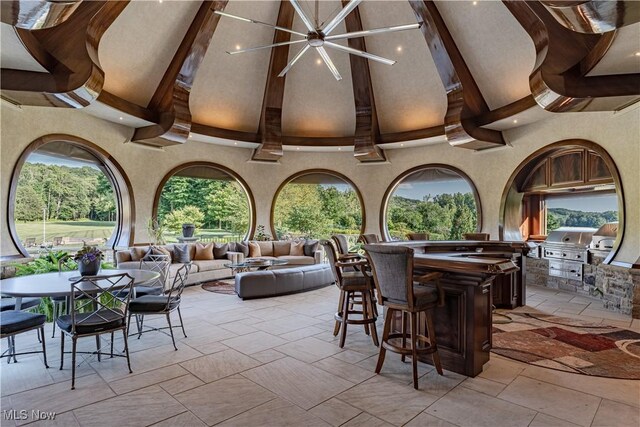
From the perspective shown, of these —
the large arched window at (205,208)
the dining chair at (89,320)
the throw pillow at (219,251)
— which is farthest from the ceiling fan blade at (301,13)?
the large arched window at (205,208)

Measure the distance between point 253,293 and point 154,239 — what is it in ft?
12.0

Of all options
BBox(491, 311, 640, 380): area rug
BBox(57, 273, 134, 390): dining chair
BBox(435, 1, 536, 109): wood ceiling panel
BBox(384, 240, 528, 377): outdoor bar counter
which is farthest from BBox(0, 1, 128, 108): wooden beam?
BBox(491, 311, 640, 380): area rug

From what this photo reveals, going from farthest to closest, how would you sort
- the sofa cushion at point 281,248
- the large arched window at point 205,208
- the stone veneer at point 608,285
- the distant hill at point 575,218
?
the large arched window at point 205,208
the sofa cushion at point 281,248
the distant hill at point 575,218
the stone veneer at point 608,285

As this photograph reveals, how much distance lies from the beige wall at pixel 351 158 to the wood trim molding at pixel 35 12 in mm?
3684

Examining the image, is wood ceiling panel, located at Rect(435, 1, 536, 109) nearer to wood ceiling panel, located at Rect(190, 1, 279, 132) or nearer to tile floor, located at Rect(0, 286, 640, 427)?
wood ceiling panel, located at Rect(190, 1, 279, 132)

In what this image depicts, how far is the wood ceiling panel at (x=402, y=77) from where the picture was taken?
6.83 meters

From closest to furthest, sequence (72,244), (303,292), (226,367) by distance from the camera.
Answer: (226,367) < (303,292) < (72,244)

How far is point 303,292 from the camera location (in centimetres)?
677

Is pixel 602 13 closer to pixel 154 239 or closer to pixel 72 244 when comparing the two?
pixel 154 239

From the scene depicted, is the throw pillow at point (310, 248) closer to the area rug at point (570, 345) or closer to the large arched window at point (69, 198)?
the large arched window at point (69, 198)

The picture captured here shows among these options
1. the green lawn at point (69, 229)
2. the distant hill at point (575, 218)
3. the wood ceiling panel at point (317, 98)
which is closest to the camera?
the green lawn at point (69, 229)

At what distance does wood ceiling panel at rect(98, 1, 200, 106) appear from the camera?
578 centimetres

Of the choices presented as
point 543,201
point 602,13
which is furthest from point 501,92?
point 602,13

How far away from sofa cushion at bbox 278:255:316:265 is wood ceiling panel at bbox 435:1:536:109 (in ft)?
18.6
